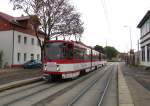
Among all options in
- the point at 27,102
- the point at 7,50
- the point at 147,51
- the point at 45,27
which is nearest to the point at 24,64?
the point at 7,50

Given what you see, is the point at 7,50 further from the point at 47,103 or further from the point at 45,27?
Answer: the point at 47,103

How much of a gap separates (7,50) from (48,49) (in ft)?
86.4

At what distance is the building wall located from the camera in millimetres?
46156

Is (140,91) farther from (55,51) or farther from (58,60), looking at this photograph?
(55,51)

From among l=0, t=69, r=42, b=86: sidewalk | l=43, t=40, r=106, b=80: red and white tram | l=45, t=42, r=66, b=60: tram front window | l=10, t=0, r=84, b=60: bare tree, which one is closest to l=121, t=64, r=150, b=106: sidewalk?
l=43, t=40, r=106, b=80: red and white tram

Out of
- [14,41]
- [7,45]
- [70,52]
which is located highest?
[14,41]

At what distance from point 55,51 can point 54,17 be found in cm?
2303

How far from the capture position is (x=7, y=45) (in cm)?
4638

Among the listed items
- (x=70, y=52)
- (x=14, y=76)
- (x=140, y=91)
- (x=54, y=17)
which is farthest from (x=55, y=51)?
(x=54, y=17)

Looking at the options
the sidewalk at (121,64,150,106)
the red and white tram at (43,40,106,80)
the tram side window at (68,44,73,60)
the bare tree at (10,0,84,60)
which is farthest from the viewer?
the bare tree at (10,0,84,60)

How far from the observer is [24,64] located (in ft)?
156

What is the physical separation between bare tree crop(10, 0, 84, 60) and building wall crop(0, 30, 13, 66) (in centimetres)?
499

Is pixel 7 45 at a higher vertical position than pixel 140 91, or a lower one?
higher

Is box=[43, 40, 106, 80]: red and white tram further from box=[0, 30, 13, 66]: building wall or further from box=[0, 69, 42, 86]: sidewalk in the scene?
box=[0, 30, 13, 66]: building wall
